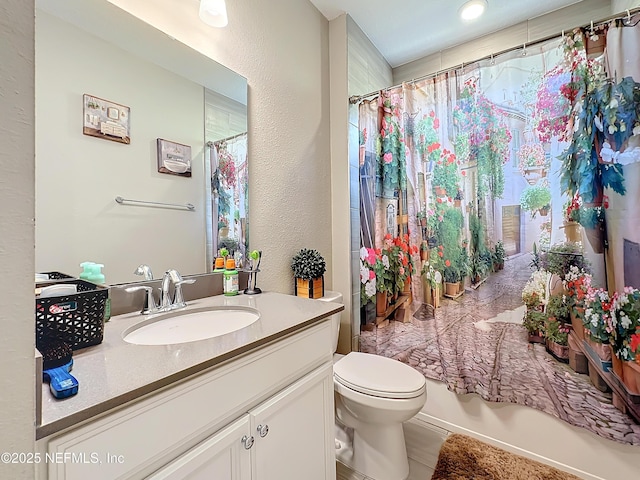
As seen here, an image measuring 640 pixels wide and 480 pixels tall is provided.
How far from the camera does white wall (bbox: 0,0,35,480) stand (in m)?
0.36

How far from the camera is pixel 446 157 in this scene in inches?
64.5

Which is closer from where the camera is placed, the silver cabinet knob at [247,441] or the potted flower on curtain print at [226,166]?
the silver cabinet knob at [247,441]

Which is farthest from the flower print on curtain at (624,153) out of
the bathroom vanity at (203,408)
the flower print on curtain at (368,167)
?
the bathroom vanity at (203,408)

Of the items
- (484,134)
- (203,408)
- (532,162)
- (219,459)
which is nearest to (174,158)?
(203,408)

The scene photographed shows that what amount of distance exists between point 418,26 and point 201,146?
5.55 ft

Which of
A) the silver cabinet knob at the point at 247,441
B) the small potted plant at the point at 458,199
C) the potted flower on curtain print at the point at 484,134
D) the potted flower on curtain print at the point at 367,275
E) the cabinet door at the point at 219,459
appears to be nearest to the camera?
the cabinet door at the point at 219,459

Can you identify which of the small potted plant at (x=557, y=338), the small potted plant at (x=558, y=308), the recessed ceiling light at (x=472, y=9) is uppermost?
the recessed ceiling light at (x=472, y=9)

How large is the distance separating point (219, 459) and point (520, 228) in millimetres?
1575

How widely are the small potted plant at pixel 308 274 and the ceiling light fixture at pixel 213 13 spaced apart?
3.74 feet

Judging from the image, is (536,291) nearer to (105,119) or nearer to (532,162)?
(532,162)

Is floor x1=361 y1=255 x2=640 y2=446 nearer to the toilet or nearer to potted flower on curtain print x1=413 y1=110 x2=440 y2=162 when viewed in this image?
the toilet

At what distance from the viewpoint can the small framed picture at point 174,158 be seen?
1.14 metres

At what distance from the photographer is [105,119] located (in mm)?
980

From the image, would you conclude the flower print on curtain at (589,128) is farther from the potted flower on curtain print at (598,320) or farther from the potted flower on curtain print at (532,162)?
the potted flower on curtain print at (598,320)
